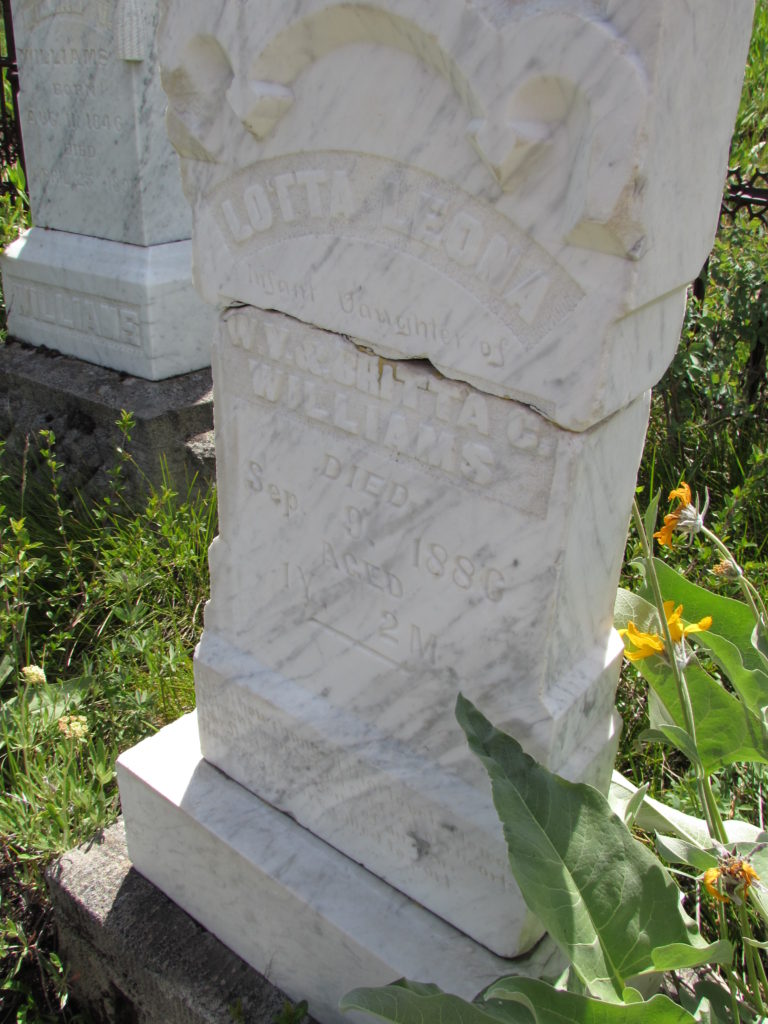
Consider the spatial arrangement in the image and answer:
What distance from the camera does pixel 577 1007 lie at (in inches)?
45.9

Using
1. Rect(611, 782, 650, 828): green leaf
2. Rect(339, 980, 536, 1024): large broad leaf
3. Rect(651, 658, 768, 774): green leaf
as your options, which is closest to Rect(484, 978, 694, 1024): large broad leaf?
Rect(339, 980, 536, 1024): large broad leaf

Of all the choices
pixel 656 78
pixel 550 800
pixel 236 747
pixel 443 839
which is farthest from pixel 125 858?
pixel 656 78

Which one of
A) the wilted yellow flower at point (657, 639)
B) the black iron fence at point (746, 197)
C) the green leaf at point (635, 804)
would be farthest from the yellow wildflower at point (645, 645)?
the black iron fence at point (746, 197)

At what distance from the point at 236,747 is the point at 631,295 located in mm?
1184

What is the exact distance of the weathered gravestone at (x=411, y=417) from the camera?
111 centimetres

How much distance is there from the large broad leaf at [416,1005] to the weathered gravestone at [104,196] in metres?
2.53

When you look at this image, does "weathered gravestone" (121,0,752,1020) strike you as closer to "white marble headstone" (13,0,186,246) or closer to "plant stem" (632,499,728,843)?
"plant stem" (632,499,728,843)

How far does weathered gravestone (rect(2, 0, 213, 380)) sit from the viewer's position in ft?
10.4

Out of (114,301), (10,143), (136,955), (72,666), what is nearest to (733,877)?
(136,955)

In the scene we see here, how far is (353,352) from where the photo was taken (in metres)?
1.44

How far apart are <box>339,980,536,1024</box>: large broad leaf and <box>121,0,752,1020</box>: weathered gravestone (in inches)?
11.0

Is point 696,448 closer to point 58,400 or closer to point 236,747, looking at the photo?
point 236,747

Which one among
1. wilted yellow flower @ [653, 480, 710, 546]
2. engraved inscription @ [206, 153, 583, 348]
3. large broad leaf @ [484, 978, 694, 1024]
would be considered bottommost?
large broad leaf @ [484, 978, 694, 1024]

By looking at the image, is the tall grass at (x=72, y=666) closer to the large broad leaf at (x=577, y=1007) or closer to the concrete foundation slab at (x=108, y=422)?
the concrete foundation slab at (x=108, y=422)
